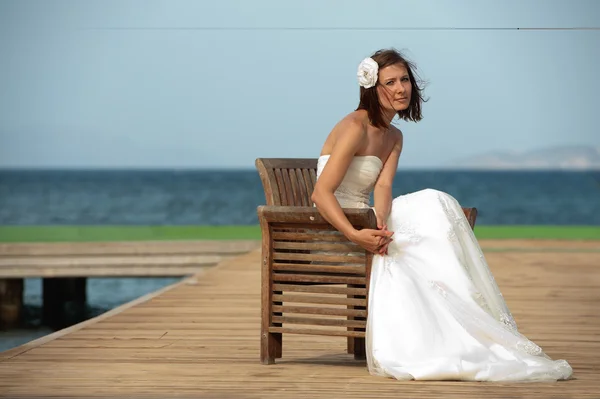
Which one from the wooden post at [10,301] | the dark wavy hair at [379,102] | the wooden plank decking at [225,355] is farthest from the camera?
the wooden post at [10,301]

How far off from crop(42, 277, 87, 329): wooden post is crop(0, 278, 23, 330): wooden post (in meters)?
0.51

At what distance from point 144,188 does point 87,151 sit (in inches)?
199

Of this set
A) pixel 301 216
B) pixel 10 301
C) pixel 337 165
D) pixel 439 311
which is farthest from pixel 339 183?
pixel 10 301

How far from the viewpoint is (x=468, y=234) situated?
3613 millimetres

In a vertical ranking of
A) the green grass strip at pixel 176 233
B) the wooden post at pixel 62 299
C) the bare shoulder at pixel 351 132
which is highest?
the bare shoulder at pixel 351 132

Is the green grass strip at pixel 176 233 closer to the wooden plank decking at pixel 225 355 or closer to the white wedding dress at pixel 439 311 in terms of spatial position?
the wooden plank decking at pixel 225 355

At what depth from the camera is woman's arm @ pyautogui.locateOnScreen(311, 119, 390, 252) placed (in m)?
3.50

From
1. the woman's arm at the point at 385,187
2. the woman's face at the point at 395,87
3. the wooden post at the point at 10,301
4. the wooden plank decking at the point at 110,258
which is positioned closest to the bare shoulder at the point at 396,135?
the woman's arm at the point at 385,187

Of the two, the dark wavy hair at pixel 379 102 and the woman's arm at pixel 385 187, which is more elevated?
the dark wavy hair at pixel 379 102

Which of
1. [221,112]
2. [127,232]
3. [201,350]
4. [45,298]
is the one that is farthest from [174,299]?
[221,112]

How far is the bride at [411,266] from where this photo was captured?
3395 mm

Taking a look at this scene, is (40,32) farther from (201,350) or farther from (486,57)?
(201,350)

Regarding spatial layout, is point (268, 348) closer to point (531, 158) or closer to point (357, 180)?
point (357, 180)

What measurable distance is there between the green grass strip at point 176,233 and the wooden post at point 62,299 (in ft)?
1.44
